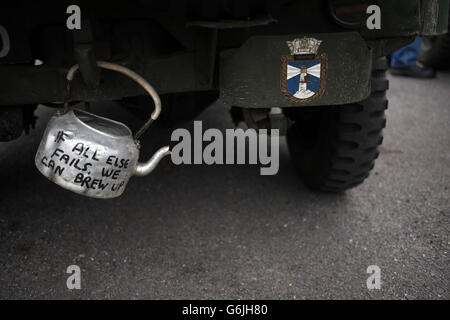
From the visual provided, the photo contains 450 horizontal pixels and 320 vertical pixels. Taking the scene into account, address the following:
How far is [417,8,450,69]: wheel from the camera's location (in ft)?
14.9

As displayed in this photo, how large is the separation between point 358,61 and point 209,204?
42.1 inches

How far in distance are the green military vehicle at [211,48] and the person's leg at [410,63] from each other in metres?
3.14

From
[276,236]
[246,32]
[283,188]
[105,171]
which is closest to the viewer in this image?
[105,171]

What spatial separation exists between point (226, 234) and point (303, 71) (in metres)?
0.87

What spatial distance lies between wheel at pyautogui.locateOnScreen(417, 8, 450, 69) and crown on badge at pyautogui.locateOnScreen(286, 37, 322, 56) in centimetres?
368

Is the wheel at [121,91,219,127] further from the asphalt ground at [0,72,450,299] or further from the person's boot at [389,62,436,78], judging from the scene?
the person's boot at [389,62,436,78]

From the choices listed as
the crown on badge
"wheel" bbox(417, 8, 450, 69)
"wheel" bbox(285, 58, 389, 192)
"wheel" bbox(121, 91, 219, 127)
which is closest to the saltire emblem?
the crown on badge

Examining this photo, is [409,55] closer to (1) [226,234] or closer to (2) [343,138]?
(2) [343,138]

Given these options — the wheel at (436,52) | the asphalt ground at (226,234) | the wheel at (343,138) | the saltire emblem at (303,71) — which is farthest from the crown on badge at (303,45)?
the wheel at (436,52)

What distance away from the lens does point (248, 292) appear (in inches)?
66.6

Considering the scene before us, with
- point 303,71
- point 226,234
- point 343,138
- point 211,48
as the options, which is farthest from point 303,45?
point 226,234

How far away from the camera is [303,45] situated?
1459mm

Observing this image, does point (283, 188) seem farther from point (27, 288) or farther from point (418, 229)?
point (27, 288)
